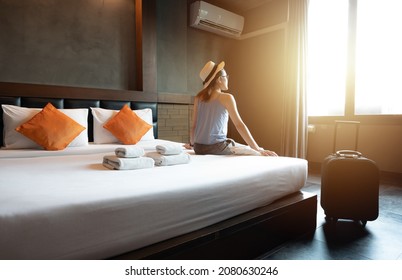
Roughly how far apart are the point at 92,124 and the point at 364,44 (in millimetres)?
4017

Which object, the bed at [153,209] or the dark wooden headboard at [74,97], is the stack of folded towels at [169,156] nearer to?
the bed at [153,209]

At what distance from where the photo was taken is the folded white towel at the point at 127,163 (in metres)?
1.60

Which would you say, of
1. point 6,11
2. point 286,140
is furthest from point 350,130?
point 6,11

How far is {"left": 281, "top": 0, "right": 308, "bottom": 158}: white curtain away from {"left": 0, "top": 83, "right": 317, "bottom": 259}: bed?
2.50 metres

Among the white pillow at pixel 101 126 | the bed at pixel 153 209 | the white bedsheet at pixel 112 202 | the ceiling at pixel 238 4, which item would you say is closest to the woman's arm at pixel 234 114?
the bed at pixel 153 209

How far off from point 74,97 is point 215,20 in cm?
271

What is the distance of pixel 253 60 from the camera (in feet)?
17.3

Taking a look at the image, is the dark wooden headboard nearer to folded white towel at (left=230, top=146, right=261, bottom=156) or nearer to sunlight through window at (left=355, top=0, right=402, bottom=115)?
folded white towel at (left=230, top=146, right=261, bottom=156)

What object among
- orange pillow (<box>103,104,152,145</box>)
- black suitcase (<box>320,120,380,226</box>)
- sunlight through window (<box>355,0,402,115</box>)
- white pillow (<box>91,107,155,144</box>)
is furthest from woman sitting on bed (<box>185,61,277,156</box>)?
sunlight through window (<box>355,0,402,115</box>)

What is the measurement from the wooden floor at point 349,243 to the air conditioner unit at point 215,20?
11.5 feet

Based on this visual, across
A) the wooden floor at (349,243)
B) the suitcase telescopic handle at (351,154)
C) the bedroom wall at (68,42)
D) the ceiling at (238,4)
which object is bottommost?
the wooden floor at (349,243)

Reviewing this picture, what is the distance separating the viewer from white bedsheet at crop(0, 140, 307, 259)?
0.93 m
